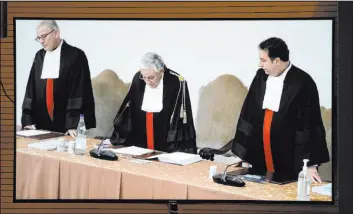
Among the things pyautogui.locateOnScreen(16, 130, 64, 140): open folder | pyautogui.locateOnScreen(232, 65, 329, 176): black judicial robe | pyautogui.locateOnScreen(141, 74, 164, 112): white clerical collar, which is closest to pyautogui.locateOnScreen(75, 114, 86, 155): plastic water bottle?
pyautogui.locateOnScreen(16, 130, 64, 140): open folder

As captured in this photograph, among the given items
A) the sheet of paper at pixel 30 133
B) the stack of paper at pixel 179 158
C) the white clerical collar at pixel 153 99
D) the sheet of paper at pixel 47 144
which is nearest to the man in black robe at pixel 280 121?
the stack of paper at pixel 179 158

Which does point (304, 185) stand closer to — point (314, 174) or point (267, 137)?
point (314, 174)

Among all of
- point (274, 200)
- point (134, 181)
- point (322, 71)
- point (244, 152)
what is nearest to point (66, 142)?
point (134, 181)

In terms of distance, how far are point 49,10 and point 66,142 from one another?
908 millimetres

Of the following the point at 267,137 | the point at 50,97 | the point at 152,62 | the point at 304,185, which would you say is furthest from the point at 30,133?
the point at 304,185

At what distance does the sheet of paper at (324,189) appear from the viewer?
326 cm

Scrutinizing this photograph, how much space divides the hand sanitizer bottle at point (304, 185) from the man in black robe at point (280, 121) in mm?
35

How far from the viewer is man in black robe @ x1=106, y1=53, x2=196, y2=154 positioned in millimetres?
3400

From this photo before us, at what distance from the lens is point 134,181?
10.8ft

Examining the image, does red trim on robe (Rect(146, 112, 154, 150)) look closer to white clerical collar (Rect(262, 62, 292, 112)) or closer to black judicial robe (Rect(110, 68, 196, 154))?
black judicial robe (Rect(110, 68, 196, 154))

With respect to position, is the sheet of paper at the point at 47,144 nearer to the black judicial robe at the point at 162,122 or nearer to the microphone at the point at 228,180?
the black judicial robe at the point at 162,122

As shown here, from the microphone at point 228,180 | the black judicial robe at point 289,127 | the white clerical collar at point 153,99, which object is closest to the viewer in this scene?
the microphone at point 228,180

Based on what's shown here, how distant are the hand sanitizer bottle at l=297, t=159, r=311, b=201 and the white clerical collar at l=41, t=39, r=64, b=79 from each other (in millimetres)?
1735

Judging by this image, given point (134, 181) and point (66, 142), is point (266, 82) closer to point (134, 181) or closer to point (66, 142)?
point (134, 181)
